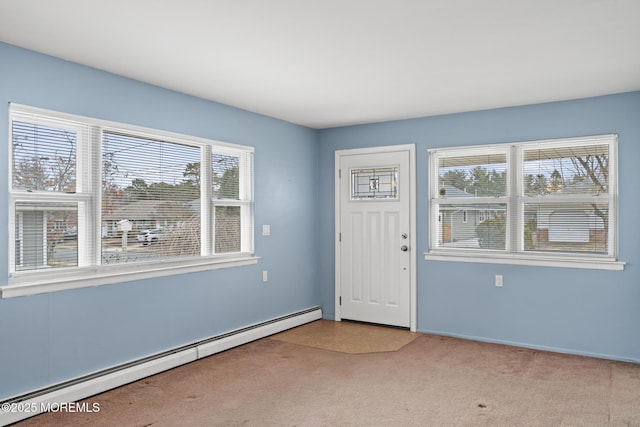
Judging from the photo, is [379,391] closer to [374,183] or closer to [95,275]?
[95,275]

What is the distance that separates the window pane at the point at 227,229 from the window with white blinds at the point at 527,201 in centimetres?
210

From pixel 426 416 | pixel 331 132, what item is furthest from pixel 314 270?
pixel 426 416

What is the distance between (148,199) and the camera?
13.0 ft

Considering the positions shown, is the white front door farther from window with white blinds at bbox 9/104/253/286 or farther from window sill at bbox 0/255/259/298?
window sill at bbox 0/255/259/298

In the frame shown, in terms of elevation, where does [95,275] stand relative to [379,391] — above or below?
above

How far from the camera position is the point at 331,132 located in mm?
5922

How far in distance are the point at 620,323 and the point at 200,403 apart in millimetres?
3654

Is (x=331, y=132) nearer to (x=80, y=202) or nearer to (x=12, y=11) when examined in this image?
(x=80, y=202)

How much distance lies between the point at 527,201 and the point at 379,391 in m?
2.45

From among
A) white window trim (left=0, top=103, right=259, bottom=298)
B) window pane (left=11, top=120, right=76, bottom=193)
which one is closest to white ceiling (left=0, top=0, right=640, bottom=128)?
white window trim (left=0, top=103, right=259, bottom=298)

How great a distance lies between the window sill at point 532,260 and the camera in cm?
428

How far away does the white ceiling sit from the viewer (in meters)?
2.54

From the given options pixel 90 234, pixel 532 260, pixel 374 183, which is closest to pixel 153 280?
pixel 90 234

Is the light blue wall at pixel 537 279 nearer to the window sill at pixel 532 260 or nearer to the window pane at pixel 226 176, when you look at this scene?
the window sill at pixel 532 260
